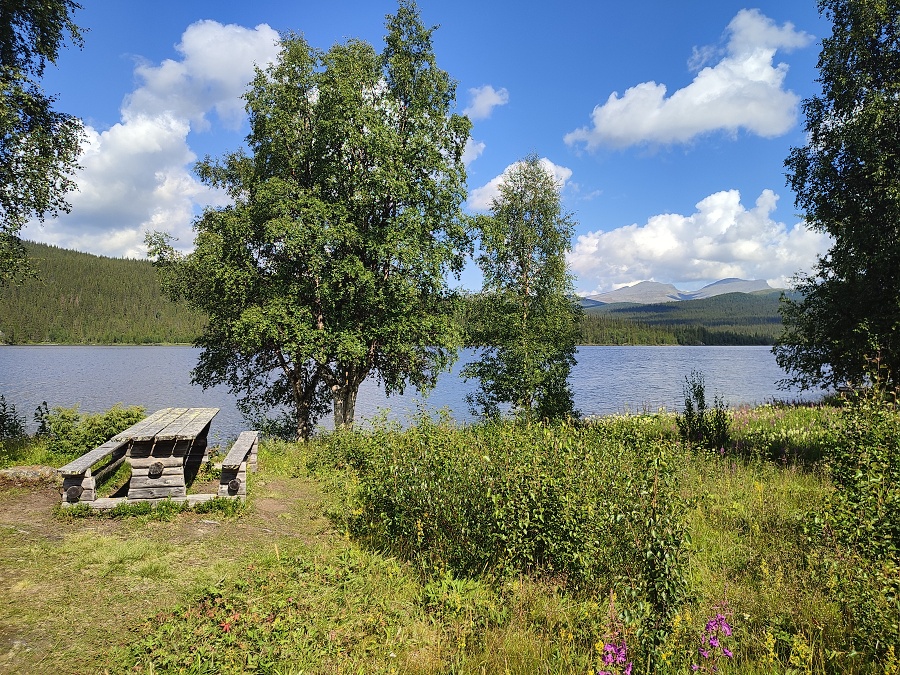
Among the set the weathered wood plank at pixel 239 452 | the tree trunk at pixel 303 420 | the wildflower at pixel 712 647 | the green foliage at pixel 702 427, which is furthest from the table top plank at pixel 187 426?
the green foliage at pixel 702 427

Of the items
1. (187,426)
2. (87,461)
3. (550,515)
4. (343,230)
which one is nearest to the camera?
(550,515)

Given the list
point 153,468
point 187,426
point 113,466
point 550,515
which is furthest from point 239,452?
point 550,515

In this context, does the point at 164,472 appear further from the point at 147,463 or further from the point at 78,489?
the point at 78,489

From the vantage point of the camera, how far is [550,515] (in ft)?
17.4

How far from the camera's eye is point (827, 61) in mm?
13836

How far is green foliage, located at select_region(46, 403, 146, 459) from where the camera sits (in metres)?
10.7

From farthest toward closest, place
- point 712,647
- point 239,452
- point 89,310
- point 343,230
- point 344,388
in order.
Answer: point 89,310, point 344,388, point 343,230, point 239,452, point 712,647

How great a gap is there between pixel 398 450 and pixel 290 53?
1402cm

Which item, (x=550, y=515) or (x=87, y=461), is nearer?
(x=550, y=515)

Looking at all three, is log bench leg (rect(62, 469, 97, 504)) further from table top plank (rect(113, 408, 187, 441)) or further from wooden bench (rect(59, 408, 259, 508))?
table top plank (rect(113, 408, 187, 441))

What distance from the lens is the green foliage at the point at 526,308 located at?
18.0 m

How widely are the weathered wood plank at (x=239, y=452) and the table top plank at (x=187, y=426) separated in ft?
2.49

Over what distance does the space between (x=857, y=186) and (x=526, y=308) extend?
1088 cm

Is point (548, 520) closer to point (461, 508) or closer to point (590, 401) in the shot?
point (461, 508)
